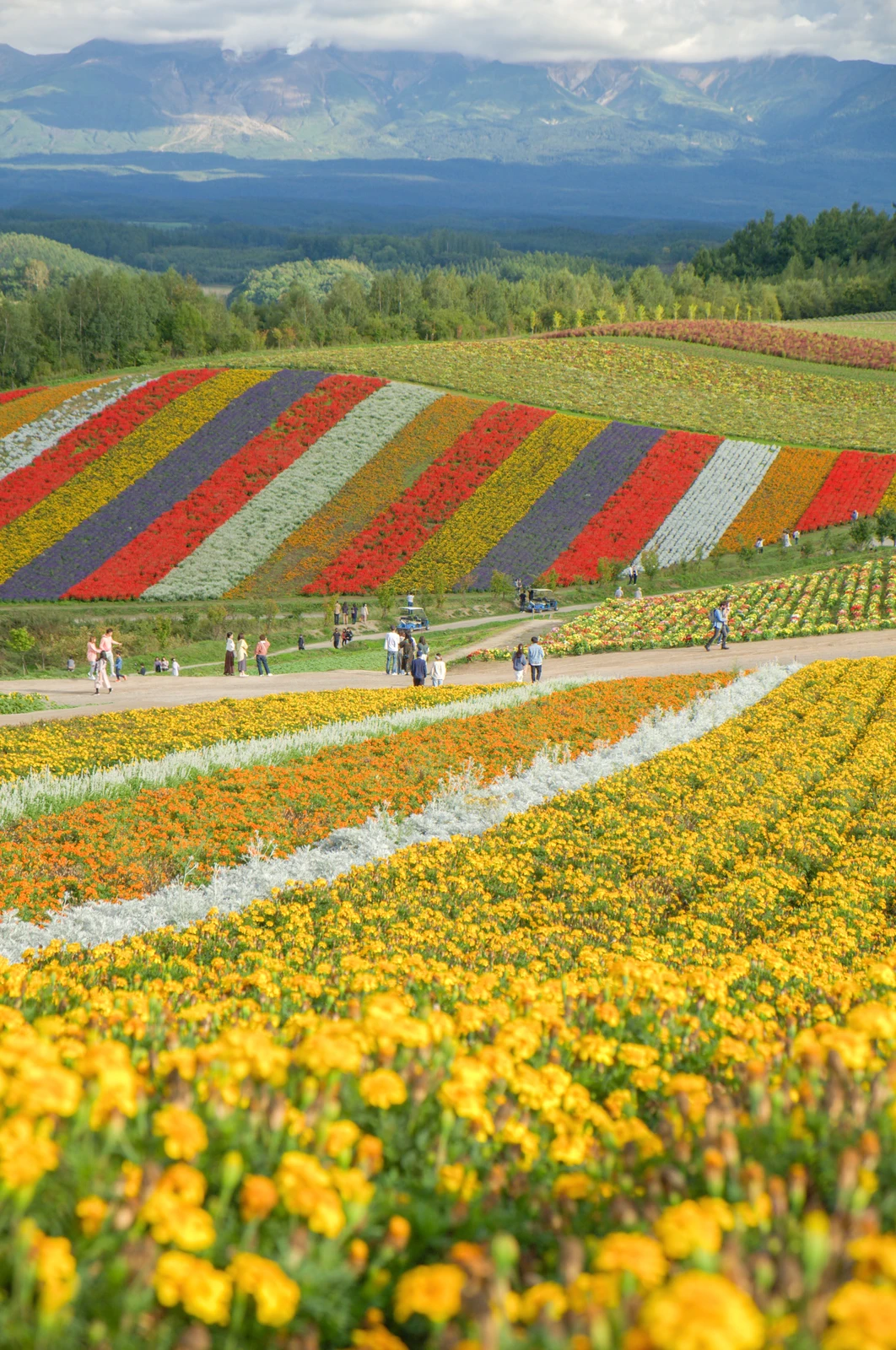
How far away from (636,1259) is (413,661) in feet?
85.2

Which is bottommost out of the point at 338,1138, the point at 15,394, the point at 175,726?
the point at 175,726

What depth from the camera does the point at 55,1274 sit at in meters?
2.46

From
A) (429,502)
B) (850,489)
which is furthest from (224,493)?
(850,489)

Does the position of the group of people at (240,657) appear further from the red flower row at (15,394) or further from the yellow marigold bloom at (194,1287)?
the red flower row at (15,394)

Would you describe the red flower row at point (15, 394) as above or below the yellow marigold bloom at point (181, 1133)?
above

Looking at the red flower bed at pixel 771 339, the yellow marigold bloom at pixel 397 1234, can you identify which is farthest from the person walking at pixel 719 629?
the red flower bed at pixel 771 339

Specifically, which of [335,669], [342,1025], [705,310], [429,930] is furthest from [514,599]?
[705,310]

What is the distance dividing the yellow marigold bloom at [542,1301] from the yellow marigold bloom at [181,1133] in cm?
99

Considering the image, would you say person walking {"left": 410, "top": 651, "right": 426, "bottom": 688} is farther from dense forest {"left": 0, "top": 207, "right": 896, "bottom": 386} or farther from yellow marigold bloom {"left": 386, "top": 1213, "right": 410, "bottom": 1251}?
dense forest {"left": 0, "top": 207, "right": 896, "bottom": 386}

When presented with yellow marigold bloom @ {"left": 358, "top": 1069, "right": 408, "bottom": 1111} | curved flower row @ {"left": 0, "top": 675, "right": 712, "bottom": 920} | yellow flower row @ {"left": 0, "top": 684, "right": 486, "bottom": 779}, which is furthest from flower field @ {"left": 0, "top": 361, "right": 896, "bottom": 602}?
yellow marigold bloom @ {"left": 358, "top": 1069, "right": 408, "bottom": 1111}

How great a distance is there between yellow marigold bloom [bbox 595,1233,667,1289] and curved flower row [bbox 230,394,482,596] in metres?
42.5

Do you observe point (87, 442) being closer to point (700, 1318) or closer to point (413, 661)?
point (413, 661)

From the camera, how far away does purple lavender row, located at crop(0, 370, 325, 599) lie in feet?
143

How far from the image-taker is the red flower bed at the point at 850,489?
5000 cm
